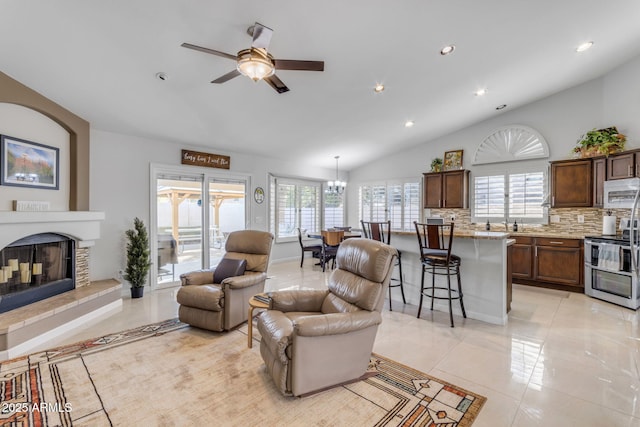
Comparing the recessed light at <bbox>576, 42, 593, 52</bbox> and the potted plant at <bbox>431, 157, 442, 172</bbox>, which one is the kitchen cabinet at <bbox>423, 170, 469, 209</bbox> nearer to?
the potted plant at <bbox>431, 157, 442, 172</bbox>

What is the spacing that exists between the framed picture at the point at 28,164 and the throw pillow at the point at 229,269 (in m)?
2.51

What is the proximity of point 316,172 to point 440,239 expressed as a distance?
4.88 metres

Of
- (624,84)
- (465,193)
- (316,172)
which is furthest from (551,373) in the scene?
(316,172)

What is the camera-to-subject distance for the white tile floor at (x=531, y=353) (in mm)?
2006

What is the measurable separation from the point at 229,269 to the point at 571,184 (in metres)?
5.97

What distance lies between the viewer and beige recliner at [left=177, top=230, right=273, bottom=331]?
3.18 meters

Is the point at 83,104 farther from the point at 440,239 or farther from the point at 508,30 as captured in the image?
the point at 508,30

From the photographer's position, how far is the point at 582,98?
5.24m

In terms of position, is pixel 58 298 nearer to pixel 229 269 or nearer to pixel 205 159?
pixel 229 269

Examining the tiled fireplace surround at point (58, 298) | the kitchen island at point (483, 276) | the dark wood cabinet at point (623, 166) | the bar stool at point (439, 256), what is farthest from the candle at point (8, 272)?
the dark wood cabinet at point (623, 166)

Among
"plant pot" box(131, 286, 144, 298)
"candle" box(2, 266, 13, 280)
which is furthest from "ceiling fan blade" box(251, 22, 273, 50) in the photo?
"plant pot" box(131, 286, 144, 298)

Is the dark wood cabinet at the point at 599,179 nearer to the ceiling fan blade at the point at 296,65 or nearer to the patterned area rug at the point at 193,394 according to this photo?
the patterned area rug at the point at 193,394

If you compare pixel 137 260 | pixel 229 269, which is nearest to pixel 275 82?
pixel 229 269

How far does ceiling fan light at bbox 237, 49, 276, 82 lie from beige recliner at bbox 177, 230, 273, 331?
211 cm
